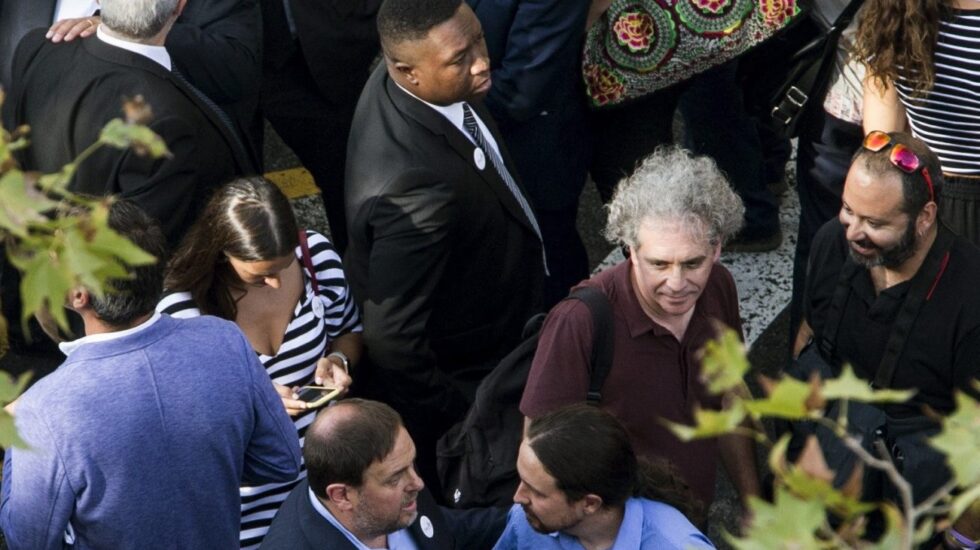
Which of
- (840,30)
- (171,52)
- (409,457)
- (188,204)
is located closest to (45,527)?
(409,457)

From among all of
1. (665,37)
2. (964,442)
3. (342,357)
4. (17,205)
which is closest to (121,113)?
(342,357)

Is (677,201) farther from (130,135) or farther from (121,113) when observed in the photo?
(130,135)

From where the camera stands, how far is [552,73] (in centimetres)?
473

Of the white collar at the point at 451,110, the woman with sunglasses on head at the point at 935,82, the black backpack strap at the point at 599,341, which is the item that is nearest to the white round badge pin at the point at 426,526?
the black backpack strap at the point at 599,341

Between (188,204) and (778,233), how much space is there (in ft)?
9.25

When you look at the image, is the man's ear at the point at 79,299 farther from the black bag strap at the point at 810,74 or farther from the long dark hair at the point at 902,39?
the black bag strap at the point at 810,74

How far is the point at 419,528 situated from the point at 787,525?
2.01 m

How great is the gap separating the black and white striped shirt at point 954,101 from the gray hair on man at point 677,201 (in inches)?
28.1

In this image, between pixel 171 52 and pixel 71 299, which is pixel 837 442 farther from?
pixel 171 52

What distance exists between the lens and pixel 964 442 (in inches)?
65.4

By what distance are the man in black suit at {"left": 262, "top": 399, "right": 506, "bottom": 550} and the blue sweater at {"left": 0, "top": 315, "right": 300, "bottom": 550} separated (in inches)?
7.5

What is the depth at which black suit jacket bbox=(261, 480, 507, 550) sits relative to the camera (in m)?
3.32

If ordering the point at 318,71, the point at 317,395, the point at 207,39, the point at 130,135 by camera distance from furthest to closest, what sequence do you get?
1. the point at 318,71
2. the point at 207,39
3. the point at 317,395
4. the point at 130,135

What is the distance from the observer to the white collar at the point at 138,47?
168 inches
